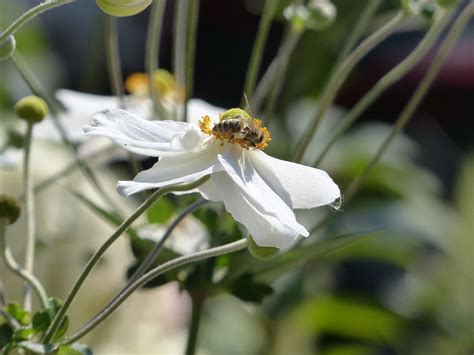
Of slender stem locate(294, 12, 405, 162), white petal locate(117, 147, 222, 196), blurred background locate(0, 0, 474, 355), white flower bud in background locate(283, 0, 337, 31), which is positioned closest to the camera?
white petal locate(117, 147, 222, 196)

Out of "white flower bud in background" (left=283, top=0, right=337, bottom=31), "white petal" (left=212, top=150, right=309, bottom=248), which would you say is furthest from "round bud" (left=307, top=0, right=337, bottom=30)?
"white petal" (left=212, top=150, right=309, bottom=248)

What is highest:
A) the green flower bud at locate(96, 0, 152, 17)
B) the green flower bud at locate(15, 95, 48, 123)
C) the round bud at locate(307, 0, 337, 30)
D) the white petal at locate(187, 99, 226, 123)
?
the green flower bud at locate(96, 0, 152, 17)

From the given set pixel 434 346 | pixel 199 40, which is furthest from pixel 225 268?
pixel 199 40

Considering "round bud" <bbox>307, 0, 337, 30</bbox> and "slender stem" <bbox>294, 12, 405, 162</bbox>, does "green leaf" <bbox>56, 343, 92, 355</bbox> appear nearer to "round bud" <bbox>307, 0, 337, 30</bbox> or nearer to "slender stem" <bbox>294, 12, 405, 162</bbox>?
"slender stem" <bbox>294, 12, 405, 162</bbox>

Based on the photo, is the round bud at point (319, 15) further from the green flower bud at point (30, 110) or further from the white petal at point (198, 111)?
the green flower bud at point (30, 110)


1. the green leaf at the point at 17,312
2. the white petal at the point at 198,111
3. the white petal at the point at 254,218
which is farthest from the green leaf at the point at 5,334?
the white petal at the point at 198,111

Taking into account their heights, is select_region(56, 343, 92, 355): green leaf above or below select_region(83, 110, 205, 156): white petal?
below
